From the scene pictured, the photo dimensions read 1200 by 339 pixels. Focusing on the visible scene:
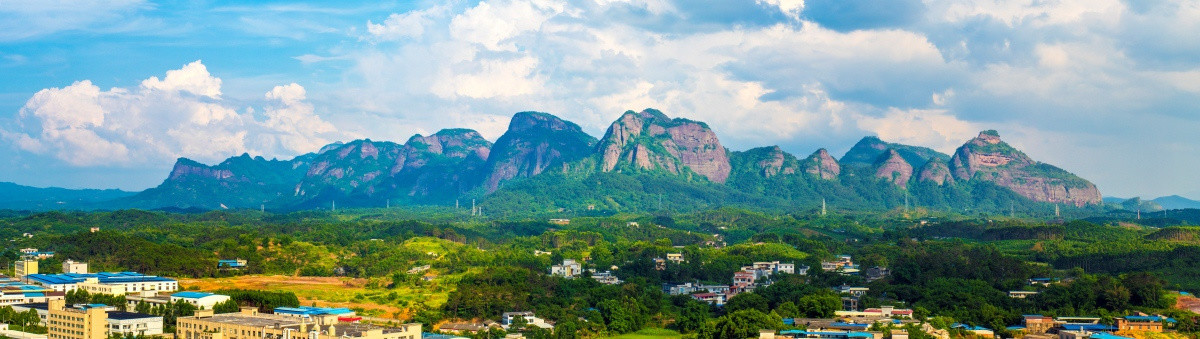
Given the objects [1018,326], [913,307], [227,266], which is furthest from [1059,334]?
[227,266]

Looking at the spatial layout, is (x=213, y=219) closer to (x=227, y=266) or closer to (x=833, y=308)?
(x=227, y=266)

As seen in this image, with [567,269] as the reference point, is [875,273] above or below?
below

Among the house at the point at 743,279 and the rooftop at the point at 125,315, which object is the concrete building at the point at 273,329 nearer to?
the rooftop at the point at 125,315

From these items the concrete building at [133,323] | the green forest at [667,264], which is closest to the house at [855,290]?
the green forest at [667,264]

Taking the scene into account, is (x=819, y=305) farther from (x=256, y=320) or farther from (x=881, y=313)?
(x=256, y=320)

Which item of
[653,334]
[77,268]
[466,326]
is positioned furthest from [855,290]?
[77,268]

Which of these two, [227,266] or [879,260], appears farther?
[879,260]
